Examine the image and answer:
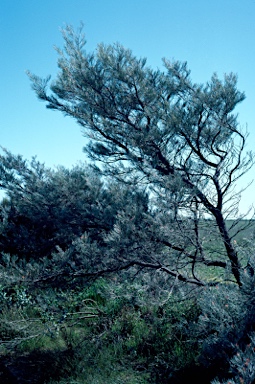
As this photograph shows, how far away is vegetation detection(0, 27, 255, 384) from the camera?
163 inches

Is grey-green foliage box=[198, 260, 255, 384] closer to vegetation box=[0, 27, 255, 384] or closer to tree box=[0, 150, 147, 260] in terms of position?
vegetation box=[0, 27, 255, 384]

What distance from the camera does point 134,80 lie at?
4.84 m

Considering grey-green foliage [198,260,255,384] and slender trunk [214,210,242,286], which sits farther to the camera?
slender trunk [214,210,242,286]

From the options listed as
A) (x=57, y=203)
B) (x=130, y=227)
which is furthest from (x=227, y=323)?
(x=57, y=203)

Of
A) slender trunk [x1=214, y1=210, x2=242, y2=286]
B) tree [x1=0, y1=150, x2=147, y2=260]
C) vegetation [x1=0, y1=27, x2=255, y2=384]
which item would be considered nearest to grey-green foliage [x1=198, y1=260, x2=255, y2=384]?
vegetation [x1=0, y1=27, x2=255, y2=384]

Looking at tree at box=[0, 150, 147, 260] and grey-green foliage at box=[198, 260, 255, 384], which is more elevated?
tree at box=[0, 150, 147, 260]

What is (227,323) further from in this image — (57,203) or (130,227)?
(57,203)

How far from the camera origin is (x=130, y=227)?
3904mm

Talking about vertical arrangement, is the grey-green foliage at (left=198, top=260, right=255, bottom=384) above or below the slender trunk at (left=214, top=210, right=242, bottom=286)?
below

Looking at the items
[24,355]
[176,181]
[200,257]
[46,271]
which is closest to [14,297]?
[24,355]

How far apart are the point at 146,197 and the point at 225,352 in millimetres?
1988

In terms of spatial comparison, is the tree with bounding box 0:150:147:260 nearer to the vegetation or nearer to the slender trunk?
the vegetation

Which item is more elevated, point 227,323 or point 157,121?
point 157,121

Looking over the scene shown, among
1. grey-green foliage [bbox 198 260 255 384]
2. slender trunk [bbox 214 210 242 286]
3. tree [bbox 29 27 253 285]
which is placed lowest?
grey-green foliage [bbox 198 260 255 384]
